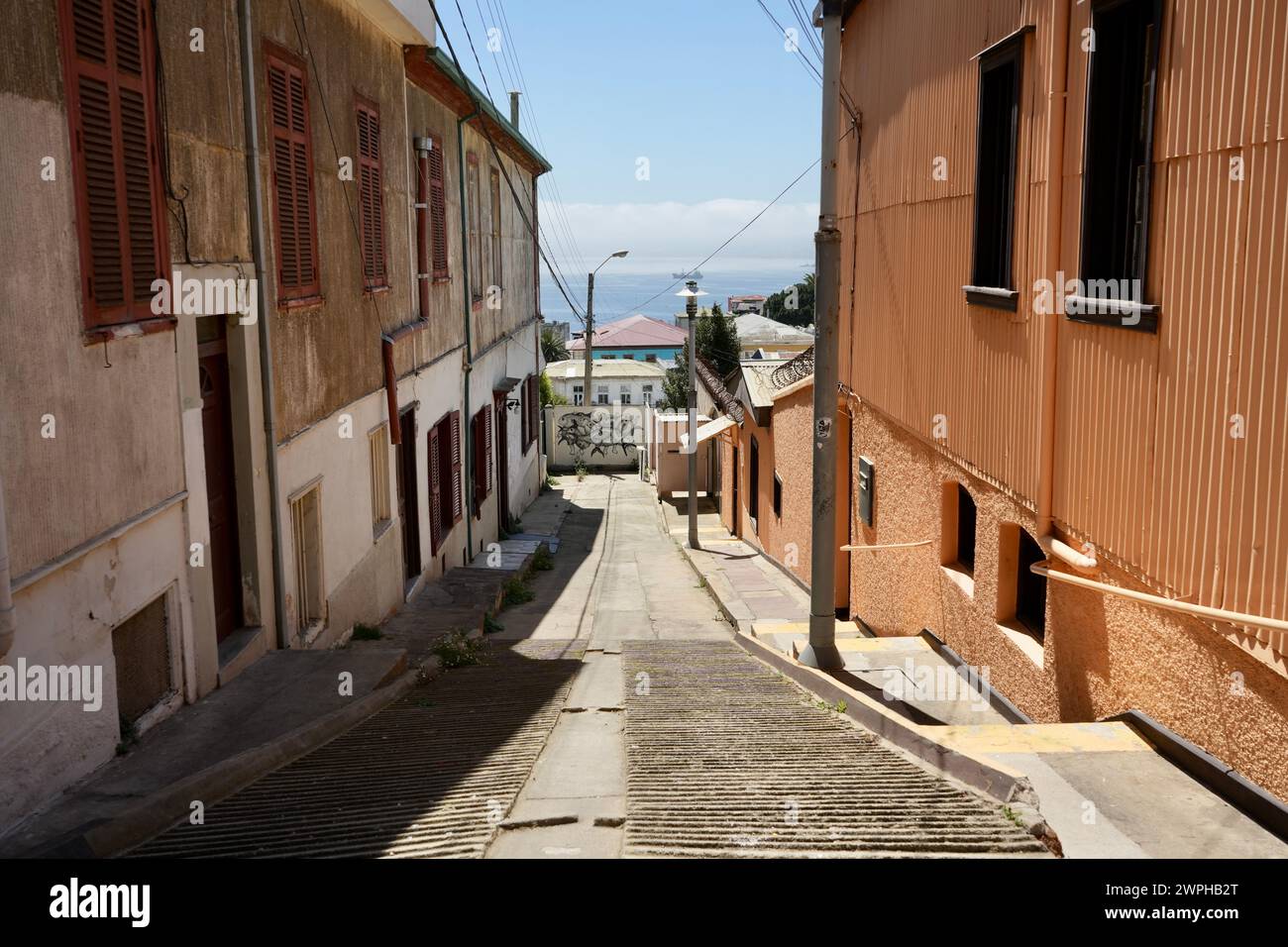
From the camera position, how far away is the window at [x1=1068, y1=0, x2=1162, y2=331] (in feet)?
19.1

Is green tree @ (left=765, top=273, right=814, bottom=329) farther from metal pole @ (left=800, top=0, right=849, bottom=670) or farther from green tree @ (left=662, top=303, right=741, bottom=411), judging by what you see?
metal pole @ (left=800, top=0, right=849, bottom=670)

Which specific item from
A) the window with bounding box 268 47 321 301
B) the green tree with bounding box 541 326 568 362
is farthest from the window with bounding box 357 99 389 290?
the green tree with bounding box 541 326 568 362

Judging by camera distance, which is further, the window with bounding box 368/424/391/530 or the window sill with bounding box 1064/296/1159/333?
the window with bounding box 368/424/391/530

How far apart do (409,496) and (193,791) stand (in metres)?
8.65

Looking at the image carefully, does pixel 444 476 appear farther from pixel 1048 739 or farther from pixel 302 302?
pixel 1048 739

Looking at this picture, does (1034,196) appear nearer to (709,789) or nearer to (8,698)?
(709,789)

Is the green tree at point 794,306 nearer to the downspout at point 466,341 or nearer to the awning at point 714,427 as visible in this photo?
the awning at point 714,427

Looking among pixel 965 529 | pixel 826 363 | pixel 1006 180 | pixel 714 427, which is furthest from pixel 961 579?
pixel 714 427

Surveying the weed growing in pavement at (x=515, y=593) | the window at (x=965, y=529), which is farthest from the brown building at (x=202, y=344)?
the window at (x=965, y=529)

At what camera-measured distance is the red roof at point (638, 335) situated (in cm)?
7419

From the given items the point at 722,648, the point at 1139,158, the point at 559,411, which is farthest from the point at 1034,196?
the point at 559,411

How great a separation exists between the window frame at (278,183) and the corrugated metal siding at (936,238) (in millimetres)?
5354

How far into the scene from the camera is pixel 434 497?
49.2 feet

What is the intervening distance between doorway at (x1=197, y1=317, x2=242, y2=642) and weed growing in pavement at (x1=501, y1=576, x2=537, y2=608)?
7.14m
